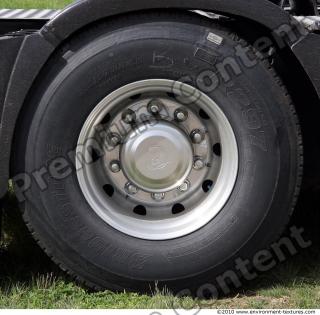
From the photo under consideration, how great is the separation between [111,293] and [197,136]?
0.80 meters

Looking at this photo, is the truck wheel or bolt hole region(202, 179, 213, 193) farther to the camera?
bolt hole region(202, 179, 213, 193)

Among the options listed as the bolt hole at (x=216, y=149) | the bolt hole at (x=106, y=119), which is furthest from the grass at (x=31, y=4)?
the bolt hole at (x=216, y=149)

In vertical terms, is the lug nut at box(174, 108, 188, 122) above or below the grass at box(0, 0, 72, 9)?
below

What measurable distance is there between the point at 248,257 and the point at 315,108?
762 mm

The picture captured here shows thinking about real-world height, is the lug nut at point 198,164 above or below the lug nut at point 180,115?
below

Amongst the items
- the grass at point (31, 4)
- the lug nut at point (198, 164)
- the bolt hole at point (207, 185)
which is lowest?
the bolt hole at point (207, 185)

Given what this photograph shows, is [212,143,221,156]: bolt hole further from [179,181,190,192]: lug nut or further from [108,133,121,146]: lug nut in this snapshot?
[108,133,121,146]: lug nut

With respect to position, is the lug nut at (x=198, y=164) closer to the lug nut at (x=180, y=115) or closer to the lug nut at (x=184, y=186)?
the lug nut at (x=184, y=186)

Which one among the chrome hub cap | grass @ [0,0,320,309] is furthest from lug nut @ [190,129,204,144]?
grass @ [0,0,320,309]

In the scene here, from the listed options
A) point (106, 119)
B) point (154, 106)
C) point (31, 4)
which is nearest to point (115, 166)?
point (106, 119)

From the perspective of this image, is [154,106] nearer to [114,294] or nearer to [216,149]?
[216,149]

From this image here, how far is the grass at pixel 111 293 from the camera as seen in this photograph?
9.02ft

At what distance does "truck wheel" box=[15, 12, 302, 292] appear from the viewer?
2605mm

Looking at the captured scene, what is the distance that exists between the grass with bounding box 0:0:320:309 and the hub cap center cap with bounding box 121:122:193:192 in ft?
1.66
